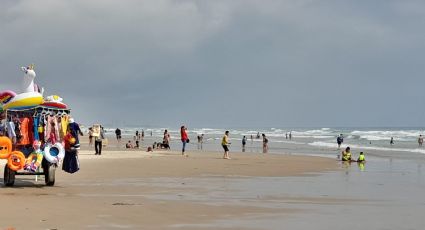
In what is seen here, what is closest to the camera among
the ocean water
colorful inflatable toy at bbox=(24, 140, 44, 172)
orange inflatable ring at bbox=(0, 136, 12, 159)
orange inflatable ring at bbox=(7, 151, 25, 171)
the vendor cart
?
orange inflatable ring at bbox=(0, 136, 12, 159)

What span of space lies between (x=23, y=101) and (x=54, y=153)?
1.76 meters

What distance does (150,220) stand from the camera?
10.7 metres

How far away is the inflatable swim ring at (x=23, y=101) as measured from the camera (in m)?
16.2

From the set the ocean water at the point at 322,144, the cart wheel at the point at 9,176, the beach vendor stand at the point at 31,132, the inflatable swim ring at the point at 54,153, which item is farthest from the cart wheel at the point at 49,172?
the ocean water at the point at 322,144

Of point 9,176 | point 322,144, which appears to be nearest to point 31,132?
point 9,176

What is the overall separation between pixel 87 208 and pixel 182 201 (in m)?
2.48

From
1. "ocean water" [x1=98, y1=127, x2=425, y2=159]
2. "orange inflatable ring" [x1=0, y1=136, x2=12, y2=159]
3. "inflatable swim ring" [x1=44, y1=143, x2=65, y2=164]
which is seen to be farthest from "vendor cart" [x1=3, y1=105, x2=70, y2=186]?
"ocean water" [x1=98, y1=127, x2=425, y2=159]

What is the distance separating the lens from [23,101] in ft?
53.3

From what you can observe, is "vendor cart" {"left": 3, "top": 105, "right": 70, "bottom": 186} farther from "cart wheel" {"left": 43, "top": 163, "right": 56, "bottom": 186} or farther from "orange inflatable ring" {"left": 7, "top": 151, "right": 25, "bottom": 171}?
"orange inflatable ring" {"left": 7, "top": 151, "right": 25, "bottom": 171}

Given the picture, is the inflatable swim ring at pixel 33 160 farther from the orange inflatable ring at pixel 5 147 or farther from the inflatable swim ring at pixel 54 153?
the orange inflatable ring at pixel 5 147

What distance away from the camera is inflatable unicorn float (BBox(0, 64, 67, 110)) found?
16.2 meters

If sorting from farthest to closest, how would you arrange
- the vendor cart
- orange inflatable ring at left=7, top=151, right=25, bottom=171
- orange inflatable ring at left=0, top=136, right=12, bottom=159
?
the vendor cart < orange inflatable ring at left=7, top=151, right=25, bottom=171 < orange inflatable ring at left=0, top=136, right=12, bottom=159

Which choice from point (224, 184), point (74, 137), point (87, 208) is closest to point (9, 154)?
point (74, 137)

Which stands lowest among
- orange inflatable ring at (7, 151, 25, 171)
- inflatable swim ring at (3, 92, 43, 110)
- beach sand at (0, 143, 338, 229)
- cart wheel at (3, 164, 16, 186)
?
beach sand at (0, 143, 338, 229)
